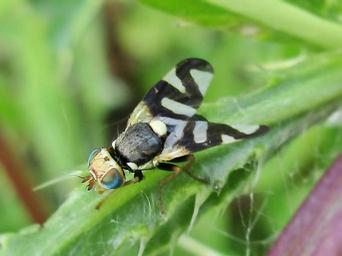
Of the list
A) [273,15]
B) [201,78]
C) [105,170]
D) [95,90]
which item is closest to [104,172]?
[105,170]

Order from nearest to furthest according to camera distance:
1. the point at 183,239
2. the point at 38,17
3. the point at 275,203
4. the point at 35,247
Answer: the point at 35,247
the point at 183,239
the point at 275,203
the point at 38,17

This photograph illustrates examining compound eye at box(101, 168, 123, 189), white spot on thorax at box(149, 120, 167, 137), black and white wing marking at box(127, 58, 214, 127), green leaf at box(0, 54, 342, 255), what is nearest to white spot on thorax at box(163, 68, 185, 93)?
black and white wing marking at box(127, 58, 214, 127)

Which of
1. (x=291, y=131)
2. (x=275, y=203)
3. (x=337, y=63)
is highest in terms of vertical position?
(x=337, y=63)

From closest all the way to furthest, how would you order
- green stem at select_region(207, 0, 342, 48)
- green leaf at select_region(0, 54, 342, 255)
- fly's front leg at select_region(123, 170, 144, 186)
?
1. green leaf at select_region(0, 54, 342, 255)
2. fly's front leg at select_region(123, 170, 144, 186)
3. green stem at select_region(207, 0, 342, 48)

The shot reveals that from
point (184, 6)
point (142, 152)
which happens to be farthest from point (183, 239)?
point (184, 6)

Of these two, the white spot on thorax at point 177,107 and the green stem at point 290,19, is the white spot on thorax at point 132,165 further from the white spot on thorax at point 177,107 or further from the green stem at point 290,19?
the green stem at point 290,19

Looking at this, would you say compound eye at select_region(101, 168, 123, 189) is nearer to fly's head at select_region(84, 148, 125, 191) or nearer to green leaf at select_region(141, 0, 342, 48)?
fly's head at select_region(84, 148, 125, 191)

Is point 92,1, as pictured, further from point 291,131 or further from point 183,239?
point 291,131

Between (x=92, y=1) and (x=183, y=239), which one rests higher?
(x=92, y=1)
